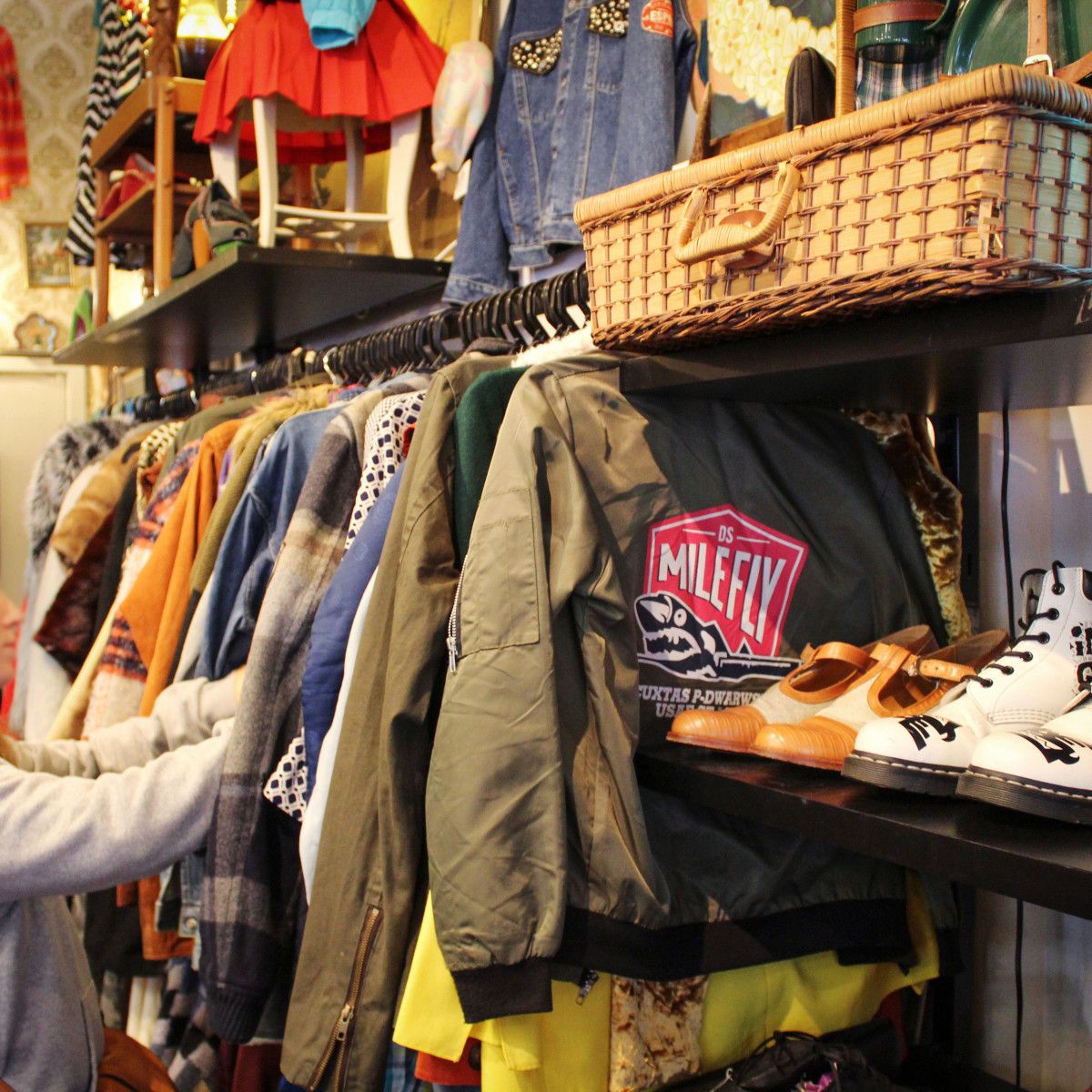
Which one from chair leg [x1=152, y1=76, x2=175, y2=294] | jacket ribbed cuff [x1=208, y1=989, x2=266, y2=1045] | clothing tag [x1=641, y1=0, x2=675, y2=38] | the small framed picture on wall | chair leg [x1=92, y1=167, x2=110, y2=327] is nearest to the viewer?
jacket ribbed cuff [x1=208, y1=989, x2=266, y2=1045]

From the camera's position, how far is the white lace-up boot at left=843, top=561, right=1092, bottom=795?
849 millimetres

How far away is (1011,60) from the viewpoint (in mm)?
936

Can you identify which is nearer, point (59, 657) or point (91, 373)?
point (59, 657)

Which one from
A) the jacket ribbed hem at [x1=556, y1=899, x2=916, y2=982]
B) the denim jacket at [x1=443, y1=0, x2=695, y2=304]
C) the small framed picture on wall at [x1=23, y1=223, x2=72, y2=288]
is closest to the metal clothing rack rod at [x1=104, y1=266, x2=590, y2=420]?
the denim jacket at [x1=443, y1=0, x2=695, y2=304]

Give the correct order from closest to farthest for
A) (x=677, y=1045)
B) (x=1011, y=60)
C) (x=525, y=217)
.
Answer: (x=1011, y=60) → (x=677, y=1045) → (x=525, y=217)

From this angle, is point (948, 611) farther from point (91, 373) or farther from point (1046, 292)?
point (91, 373)

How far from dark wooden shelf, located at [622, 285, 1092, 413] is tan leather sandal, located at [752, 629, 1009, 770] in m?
0.27

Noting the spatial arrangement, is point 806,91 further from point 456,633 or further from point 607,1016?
point 607,1016

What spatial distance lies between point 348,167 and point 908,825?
7.11 feet

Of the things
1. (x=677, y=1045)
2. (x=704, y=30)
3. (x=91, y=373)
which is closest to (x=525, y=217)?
(x=704, y=30)

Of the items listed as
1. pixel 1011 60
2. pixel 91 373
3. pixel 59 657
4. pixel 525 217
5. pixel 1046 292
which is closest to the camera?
pixel 1046 292

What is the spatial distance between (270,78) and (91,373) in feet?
9.48

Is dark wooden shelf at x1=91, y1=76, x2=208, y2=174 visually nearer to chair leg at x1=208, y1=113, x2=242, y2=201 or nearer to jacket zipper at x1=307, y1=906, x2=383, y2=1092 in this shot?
chair leg at x1=208, y1=113, x2=242, y2=201

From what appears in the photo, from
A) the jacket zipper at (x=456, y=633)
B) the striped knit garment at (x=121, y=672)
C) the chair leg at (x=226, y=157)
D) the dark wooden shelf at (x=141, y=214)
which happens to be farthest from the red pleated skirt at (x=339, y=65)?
the jacket zipper at (x=456, y=633)
